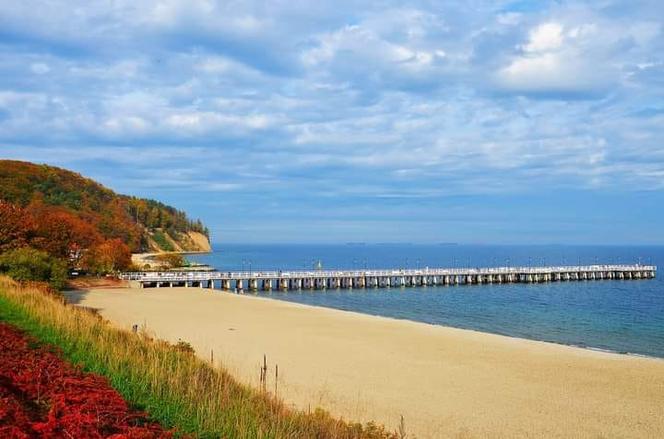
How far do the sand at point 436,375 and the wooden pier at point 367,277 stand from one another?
24287 millimetres

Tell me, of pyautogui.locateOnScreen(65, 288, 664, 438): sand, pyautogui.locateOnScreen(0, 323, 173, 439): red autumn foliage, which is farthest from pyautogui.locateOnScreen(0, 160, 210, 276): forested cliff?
pyautogui.locateOnScreen(0, 323, 173, 439): red autumn foliage

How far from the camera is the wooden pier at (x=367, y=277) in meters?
57.3

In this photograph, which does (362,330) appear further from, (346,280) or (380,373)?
(346,280)

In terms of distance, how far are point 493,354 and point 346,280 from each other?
138ft

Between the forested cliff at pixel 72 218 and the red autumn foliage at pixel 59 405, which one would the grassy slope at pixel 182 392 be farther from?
the forested cliff at pixel 72 218

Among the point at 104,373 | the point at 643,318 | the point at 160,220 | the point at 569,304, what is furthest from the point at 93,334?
the point at 160,220

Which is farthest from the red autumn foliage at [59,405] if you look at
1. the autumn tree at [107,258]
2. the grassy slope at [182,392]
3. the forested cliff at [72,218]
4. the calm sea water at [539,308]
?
the autumn tree at [107,258]

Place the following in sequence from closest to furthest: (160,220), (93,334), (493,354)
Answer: (93,334) < (493,354) < (160,220)

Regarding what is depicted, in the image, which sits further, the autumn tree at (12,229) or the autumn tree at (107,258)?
the autumn tree at (107,258)

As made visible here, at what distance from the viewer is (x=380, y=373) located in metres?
18.6

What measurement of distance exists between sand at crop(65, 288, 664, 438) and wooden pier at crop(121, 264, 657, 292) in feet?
79.7

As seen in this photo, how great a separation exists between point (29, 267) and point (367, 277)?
37675 mm

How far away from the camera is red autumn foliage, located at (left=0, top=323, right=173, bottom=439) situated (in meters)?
5.20

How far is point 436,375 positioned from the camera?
1848 centimetres
